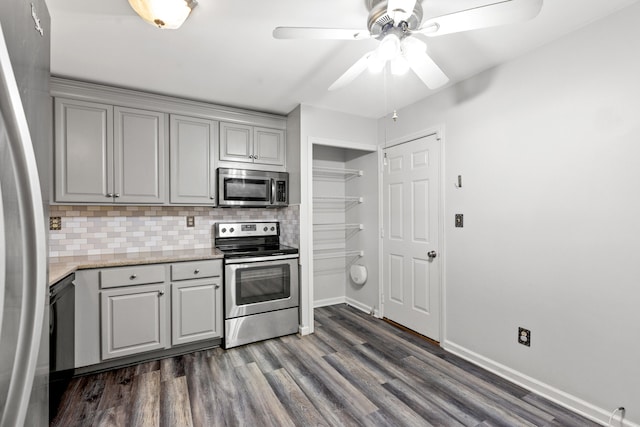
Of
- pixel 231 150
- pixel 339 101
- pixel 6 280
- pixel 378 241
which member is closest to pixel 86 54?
pixel 231 150

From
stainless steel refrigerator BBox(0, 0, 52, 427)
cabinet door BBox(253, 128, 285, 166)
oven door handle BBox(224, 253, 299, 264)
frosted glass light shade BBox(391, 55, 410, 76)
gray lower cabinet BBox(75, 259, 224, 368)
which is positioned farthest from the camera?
cabinet door BBox(253, 128, 285, 166)

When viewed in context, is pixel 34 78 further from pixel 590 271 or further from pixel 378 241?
pixel 378 241

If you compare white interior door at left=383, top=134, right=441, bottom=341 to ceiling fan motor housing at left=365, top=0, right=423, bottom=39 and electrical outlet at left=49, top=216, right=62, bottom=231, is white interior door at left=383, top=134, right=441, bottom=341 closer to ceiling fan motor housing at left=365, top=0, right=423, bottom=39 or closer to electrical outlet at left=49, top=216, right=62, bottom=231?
ceiling fan motor housing at left=365, top=0, right=423, bottom=39

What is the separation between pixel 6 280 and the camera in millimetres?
552

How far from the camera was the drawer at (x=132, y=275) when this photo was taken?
7.64ft

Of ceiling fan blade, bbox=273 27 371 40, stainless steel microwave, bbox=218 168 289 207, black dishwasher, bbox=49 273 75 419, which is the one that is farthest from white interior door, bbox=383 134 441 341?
black dishwasher, bbox=49 273 75 419

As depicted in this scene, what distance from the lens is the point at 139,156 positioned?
2686mm

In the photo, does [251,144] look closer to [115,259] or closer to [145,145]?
[145,145]

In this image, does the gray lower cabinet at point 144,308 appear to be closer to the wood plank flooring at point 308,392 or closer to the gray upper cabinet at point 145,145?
the wood plank flooring at point 308,392

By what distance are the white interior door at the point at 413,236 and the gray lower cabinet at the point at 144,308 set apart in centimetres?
186

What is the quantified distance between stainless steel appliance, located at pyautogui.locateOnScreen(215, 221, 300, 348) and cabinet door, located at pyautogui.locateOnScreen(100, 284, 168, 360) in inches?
21.4

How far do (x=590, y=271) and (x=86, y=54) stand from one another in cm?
364

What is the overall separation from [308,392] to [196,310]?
1.22 m

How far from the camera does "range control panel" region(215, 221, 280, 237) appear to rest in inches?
127
